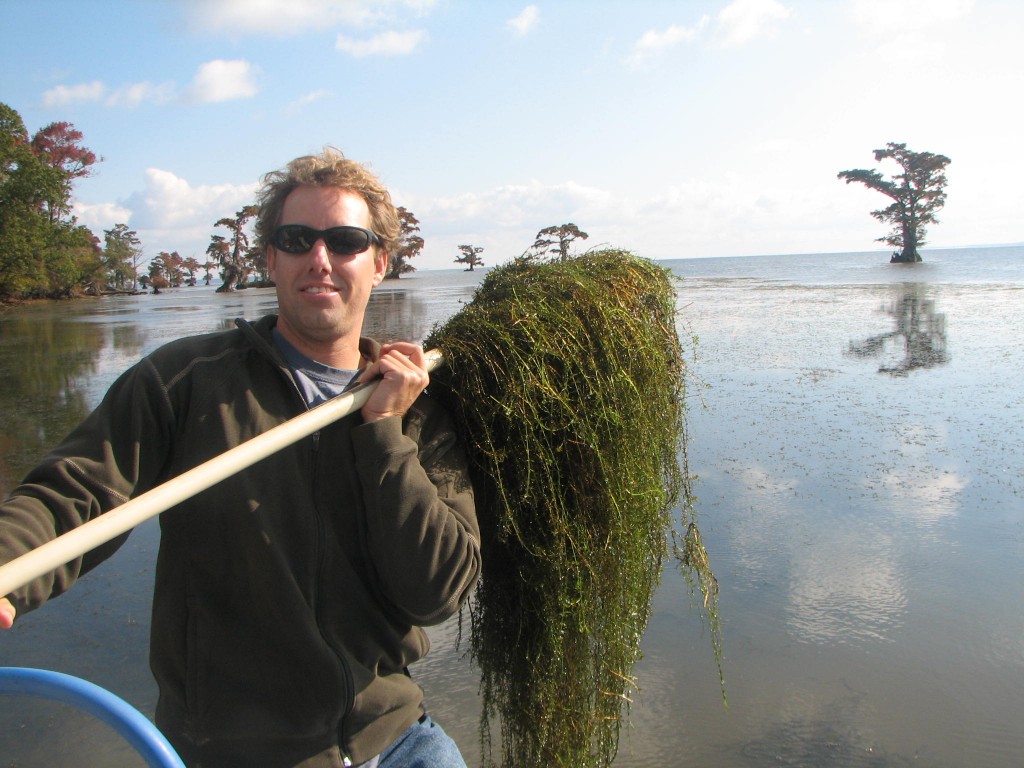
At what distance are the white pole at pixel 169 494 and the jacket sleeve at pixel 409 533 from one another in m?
0.11

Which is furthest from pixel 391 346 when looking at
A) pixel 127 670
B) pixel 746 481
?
pixel 746 481

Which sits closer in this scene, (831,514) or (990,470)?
(831,514)

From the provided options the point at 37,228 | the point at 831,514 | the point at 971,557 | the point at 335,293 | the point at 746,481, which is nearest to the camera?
the point at 335,293

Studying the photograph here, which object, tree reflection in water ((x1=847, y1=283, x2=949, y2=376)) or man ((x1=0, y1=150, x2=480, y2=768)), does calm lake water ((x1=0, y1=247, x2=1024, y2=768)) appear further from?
tree reflection in water ((x1=847, y1=283, x2=949, y2=376))

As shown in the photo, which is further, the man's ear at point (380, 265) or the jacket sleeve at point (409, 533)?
the man's ear at point (380, 265)

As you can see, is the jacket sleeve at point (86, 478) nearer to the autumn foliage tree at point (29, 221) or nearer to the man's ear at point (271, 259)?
the man's ear at point (271, 259)

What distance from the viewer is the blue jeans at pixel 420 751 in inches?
82.6

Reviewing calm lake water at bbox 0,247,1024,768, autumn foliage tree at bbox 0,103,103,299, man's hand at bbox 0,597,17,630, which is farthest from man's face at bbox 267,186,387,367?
autumn foliage tree at bbox 0,103,103,299

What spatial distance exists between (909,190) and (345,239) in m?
68.2

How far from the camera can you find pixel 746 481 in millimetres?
7242

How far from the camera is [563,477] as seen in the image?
2541mm

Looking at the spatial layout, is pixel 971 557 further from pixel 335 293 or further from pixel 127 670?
pixel 127 670

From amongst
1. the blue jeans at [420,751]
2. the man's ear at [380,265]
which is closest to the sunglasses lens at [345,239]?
the man's ear at [380,265]

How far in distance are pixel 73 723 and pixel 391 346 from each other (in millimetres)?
1330
